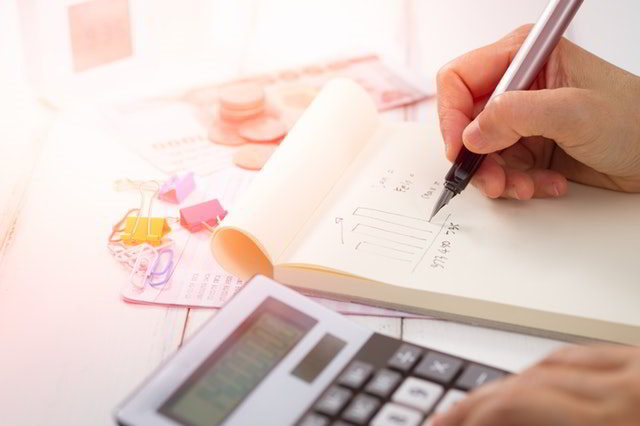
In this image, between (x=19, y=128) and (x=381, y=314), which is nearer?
(x=381, y=314)

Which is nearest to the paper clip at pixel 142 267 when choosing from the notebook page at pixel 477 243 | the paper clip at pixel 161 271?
the paper clip at pixel 161 271

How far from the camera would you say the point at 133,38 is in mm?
1111

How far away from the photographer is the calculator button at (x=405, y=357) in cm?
57

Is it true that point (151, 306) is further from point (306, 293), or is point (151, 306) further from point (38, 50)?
point (38, 50)

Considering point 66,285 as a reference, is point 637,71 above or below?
above

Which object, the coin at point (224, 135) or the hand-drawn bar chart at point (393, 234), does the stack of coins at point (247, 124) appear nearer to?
the coin at point (224, 135)

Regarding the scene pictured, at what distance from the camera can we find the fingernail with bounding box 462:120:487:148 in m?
0.78

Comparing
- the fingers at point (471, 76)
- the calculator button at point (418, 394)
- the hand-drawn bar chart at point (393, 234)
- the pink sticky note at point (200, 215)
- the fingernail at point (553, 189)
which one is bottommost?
the pink sticky note at point (200, 215)

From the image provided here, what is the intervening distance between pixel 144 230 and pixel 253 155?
17 cm

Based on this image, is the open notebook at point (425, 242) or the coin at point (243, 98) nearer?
the open notebook at point (425, 242)

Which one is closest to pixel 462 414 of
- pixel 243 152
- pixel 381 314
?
pixel 381 314

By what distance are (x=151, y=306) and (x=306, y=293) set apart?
0.13 metres

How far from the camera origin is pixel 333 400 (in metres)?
0.55

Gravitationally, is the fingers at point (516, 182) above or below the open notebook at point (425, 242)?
above
